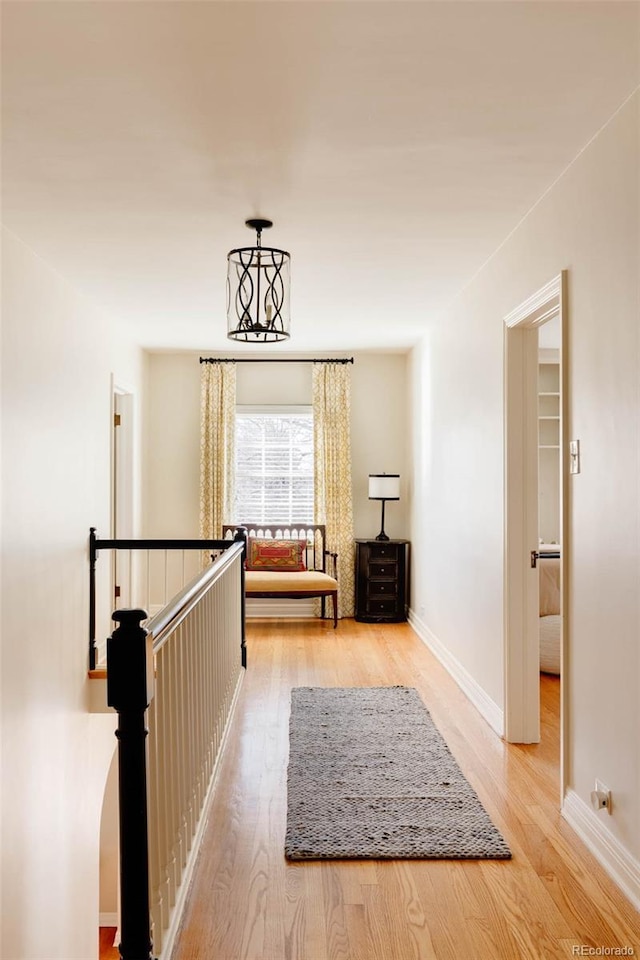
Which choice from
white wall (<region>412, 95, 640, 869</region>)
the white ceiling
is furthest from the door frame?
the white ceiling

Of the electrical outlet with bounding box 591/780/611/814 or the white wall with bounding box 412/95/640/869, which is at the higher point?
the white wall with bounding box 412/95/640/869

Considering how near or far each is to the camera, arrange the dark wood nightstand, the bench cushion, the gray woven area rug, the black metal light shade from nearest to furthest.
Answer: the gray woven area rug
the black metal light shade
the bench cushion
the dark wood nightstand

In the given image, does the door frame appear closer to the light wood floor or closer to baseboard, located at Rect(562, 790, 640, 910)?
the light wood floor

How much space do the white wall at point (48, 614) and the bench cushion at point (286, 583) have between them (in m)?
1.83

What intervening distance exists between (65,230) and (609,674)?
330 cm

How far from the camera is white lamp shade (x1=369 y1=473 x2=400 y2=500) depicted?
7.40 meters

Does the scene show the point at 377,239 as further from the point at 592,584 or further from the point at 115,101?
the point at 592,584

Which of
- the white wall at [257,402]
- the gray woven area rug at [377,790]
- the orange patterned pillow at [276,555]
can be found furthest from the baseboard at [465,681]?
the white wall at [257,402]

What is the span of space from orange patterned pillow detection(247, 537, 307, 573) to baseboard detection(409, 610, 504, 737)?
1.35 m

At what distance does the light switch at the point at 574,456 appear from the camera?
294 centimetres

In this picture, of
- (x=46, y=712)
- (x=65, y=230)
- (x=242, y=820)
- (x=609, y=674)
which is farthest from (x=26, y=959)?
(x=65, y=230)

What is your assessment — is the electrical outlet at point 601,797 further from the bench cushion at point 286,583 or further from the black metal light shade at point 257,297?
the bench cushion at point 286,583

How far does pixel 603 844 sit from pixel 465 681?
7.54 feet

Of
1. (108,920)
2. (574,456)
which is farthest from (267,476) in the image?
(574,456)
